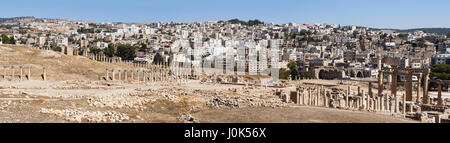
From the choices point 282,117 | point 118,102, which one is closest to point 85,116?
point 118,102

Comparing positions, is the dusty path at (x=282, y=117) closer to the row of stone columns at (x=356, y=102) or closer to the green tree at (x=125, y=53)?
the row of stone columns at (x=356, y=102)

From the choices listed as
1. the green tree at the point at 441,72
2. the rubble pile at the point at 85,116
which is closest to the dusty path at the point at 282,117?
the rubble pile at the point at 85,116

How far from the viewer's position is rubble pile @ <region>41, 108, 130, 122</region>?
21531 millimetres

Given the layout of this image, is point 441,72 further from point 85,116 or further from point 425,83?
point 85,116

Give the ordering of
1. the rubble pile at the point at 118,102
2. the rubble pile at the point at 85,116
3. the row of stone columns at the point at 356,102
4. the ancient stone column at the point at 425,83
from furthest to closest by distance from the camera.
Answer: the ancient stone column at the point at 425,83 → the row of stone columns at the point at 356,102 → the rubble pile at the point at 118,102 → the rubble pile at the point at 85,116

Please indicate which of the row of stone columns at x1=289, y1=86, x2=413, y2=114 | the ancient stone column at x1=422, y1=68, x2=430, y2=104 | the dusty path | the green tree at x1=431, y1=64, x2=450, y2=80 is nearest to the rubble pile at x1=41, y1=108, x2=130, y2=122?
the dusty path

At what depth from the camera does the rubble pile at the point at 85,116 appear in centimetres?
2153

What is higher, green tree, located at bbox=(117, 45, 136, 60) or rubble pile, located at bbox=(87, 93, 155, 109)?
green tree, located at bbox=(117, 45, 136, 60)

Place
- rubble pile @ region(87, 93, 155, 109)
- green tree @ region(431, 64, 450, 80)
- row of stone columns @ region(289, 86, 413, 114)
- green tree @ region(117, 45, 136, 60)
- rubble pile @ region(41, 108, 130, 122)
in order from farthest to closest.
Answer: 1. green tree @ region(117, 45, 136, 60)
2. green tree @ region(431, 64, 450, 80)
3. row of stone columns @ region(289, 86, 413, 114)
4. rubble pile @ region(87, 93, 155, 109)
5. rubble pile @ region(41, 108, 130, 122)

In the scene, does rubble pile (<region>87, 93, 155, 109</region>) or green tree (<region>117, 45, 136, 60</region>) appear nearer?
rubble pile (<region>87, 93, 155, 109</region>)

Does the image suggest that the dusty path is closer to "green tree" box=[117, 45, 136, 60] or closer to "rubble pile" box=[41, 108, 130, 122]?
"rubble pile" box=[41, 108, 130, 122]

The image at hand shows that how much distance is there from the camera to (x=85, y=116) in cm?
2219
